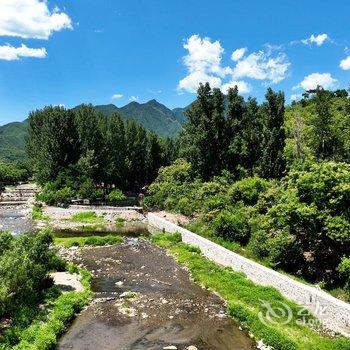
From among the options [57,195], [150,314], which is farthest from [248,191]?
[57,195]

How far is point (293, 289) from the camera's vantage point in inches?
942

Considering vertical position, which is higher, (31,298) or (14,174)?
(14,174)

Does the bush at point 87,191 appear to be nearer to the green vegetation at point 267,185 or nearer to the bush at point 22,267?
the green vegetation at point 267,185

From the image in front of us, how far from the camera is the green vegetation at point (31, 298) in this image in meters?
20.2

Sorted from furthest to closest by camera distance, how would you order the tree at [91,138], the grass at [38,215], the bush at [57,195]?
the tree at [91,138] < the bush at [57,195] < the grass at [38,215]

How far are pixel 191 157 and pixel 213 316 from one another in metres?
37.9

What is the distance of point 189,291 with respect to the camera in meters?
28.4

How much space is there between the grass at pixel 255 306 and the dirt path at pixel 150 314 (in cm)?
68

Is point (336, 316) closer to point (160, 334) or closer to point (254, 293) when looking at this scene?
point (254, 293)

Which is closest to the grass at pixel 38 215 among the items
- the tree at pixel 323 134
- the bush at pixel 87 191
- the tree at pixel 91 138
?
the bush at pixel 87 191

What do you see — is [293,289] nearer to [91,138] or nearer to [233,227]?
[233,227]

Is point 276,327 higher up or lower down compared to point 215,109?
lower down

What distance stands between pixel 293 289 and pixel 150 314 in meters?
7.82

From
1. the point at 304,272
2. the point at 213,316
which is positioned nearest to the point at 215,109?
the point at 304,272
